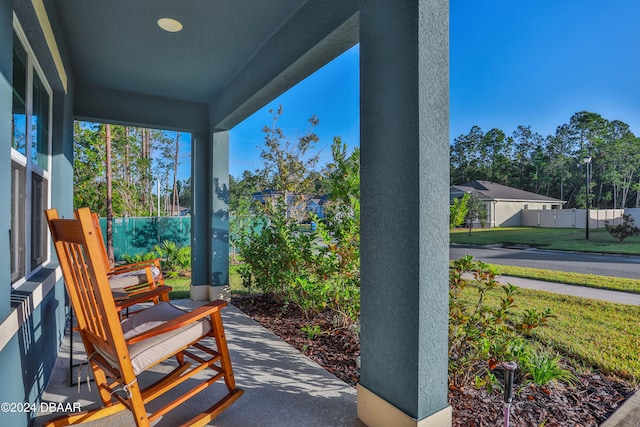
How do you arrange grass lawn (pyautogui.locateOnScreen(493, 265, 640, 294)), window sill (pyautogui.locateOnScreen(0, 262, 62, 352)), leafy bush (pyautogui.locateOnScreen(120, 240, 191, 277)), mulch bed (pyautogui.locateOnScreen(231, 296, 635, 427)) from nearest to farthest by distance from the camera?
window sill (pyautogui.locateOnScreen(0, 262, 62, 352))
mulch bed (pyautogui.locateOnScreen(231, 296, 635, 427))
grass lawn (pyautogui.locateOnScreen(493, 265, 640, 294))
leafy bush (pyautogui.locateOnScreen(120, 240, 191, 277))

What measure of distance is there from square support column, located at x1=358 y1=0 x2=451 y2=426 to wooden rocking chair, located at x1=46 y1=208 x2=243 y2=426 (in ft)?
3.18

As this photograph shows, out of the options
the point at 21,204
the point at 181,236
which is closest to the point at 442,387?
the point at 21,204

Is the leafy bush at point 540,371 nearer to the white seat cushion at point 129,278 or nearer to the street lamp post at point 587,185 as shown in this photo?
the white seat cushion at point 129,278

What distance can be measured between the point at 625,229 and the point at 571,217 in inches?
84.1

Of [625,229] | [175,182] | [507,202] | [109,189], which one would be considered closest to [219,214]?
[109,189]

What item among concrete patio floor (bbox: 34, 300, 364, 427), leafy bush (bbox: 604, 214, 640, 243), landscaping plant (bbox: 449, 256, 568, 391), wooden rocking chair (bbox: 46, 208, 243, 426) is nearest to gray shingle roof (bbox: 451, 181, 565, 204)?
leafy bush (bbox: 604, 214, 640, 243)

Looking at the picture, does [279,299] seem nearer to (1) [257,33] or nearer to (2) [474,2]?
(1) [257,33]

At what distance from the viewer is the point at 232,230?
673 cm

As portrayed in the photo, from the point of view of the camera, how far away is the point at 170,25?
2658mm

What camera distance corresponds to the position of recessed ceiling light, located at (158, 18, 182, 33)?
2.59m

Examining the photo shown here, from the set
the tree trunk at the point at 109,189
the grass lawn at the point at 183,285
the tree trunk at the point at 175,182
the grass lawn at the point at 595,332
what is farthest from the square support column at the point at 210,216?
the tree trunk at the point at 175,182

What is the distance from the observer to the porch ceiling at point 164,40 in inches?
95.9

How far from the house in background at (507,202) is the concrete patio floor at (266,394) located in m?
6.40

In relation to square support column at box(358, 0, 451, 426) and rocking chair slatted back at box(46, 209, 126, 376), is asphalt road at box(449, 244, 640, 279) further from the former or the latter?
rocking chair slatted back at box(46, 209, 126, 376)
